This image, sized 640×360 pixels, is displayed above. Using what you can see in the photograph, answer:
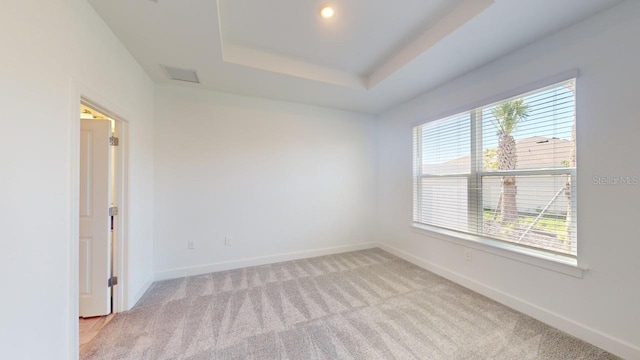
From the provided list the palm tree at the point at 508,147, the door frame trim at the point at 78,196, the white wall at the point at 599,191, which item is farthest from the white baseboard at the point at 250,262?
the palm tree at the point at 508,147

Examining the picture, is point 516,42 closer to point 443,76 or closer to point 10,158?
point 443,76

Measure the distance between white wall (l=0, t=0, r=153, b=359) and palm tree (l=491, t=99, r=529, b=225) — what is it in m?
3.76

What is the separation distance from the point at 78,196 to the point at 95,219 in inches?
36.7

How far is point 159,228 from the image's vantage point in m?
2.95

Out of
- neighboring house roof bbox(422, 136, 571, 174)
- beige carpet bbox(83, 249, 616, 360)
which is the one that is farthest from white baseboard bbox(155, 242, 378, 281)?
neighboring house roof bbox(422, 136, 571, 174)

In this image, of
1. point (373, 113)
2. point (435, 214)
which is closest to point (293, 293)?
point (435, 214)

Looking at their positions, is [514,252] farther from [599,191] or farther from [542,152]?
[542,152]

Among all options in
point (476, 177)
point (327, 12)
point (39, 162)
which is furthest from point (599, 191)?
point (39, 162)

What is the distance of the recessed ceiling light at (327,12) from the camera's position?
1959 millimetres

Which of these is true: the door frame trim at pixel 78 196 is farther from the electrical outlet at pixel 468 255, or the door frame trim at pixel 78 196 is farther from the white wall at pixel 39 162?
the electrical outlet at pixel 468 255

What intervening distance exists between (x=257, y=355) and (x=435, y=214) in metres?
2.84

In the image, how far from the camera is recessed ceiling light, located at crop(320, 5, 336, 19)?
196 centimetres

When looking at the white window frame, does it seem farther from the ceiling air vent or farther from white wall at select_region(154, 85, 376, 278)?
the ceiling air vent

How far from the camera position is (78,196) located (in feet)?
4.84
